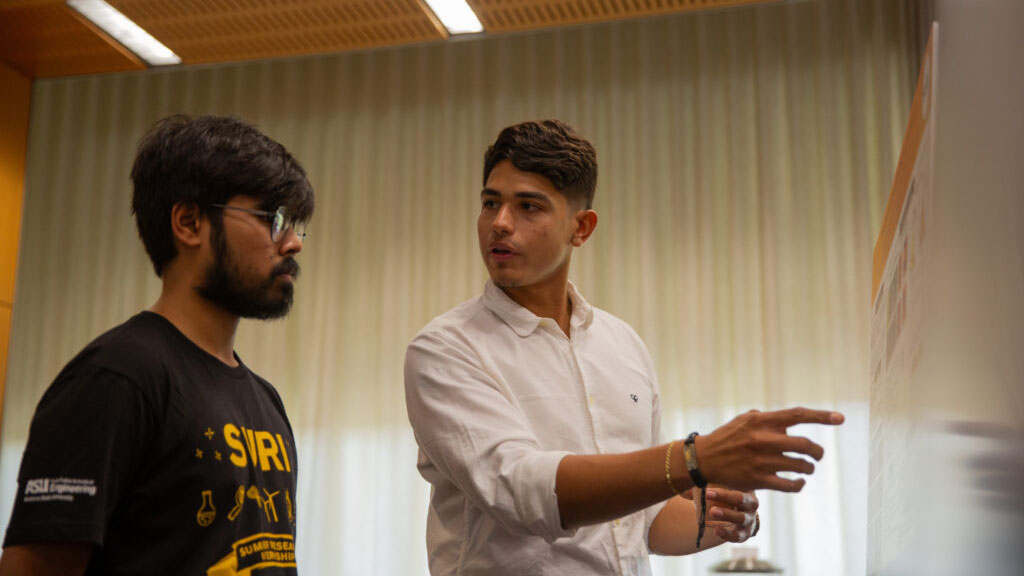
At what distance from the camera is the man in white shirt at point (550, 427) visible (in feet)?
3.73

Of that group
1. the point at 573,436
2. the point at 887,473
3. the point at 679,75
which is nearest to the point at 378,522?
the point at 679,75

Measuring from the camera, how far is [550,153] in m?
1.66

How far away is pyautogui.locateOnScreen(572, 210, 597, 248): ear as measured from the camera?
1.75 m

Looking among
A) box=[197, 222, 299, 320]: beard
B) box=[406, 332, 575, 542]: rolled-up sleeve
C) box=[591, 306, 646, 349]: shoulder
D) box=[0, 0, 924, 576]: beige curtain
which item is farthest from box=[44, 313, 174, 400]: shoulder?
box=[0, 0, 924, 576]: beige curtain

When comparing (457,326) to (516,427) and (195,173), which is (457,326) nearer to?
(516,427)

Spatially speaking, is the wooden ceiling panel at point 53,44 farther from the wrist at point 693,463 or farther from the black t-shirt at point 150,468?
the wrist at point 693,463

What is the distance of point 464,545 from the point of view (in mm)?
1399

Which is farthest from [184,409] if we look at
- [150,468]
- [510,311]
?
[510,311]

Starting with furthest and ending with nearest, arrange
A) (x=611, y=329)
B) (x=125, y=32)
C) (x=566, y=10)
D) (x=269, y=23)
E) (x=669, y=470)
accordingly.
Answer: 1. (x=125, y=32)
2. (x=269, y=23)
3. (x=566, y=10)
4. (x=611, y=329)
5. (x=669, y=470)

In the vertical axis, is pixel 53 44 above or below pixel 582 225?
above

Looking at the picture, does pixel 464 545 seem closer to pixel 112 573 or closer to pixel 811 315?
pixel 112 573

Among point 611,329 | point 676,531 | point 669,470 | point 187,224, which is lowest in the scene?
point 676,531

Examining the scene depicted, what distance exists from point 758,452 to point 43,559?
2.53ft

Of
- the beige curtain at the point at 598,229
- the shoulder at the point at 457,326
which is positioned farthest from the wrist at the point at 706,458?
the beige curtain at the point at 598,229
